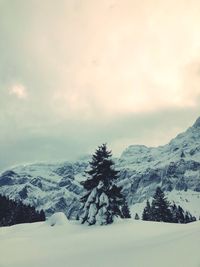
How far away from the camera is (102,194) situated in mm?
28609

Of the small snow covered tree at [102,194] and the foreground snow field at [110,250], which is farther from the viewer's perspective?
the small snow covered tree at [102,194]

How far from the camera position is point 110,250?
14.3m

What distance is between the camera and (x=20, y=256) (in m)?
15.2

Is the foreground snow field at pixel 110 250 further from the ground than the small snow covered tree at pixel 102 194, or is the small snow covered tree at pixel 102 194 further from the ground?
the small snow covered tree at pixel 102 194

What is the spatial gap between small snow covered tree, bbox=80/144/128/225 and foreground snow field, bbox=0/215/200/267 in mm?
3605

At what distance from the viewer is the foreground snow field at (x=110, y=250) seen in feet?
33.9

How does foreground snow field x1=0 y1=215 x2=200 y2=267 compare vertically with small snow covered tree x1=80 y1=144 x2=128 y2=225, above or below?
below

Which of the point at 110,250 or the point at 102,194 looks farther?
the point at 102,194

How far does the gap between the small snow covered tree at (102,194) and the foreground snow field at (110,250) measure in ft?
11.8

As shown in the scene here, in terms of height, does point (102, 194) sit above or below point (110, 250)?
above

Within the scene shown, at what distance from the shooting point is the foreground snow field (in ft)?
33.9

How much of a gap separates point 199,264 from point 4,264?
8286mm

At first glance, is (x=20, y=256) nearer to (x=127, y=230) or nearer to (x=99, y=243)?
(x=99, y=243)

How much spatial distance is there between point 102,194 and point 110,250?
1435 cm
